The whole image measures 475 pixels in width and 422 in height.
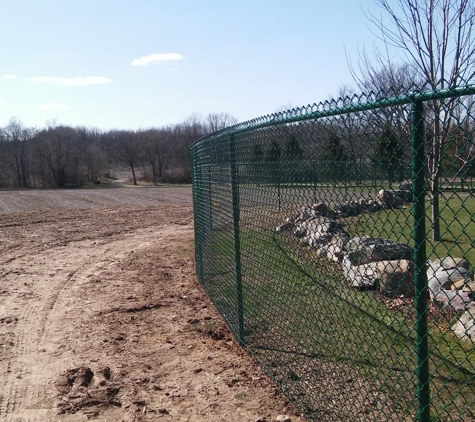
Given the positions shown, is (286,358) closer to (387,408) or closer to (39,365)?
(387,408)

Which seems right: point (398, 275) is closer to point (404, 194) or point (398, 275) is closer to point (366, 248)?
point (366, 248)

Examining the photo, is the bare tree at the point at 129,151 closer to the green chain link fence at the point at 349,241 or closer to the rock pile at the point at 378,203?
the green chain link fence at the point at 349,241

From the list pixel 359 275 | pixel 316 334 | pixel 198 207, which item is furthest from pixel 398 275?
pixel 198 207

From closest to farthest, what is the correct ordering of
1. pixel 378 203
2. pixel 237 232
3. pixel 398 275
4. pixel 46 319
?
pixel 378 203, pixel 237 232, pixel 398 275, pixel 46 319

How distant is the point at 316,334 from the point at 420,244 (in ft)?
7.11

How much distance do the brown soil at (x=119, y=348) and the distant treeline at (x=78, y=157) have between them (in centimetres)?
5912

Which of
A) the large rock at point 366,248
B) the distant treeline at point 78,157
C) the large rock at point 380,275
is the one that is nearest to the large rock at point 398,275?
the large rock at point 380,275

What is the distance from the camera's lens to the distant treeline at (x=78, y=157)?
226ft

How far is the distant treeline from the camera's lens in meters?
68.9

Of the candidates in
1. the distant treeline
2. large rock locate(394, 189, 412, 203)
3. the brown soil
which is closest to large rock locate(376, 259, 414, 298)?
large rock locate(394, 189, 412, 203)

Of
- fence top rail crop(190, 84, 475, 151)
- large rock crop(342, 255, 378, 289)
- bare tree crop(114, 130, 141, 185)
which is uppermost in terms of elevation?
bare tree crop(114, 130, 141, 185)

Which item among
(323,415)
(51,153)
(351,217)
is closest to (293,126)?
(351,217)

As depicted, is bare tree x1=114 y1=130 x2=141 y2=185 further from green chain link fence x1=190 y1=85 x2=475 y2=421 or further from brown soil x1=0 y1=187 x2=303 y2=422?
green chain link fence x1=190 y1=85 x2=475 y2=421

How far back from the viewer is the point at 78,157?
2756 inches
